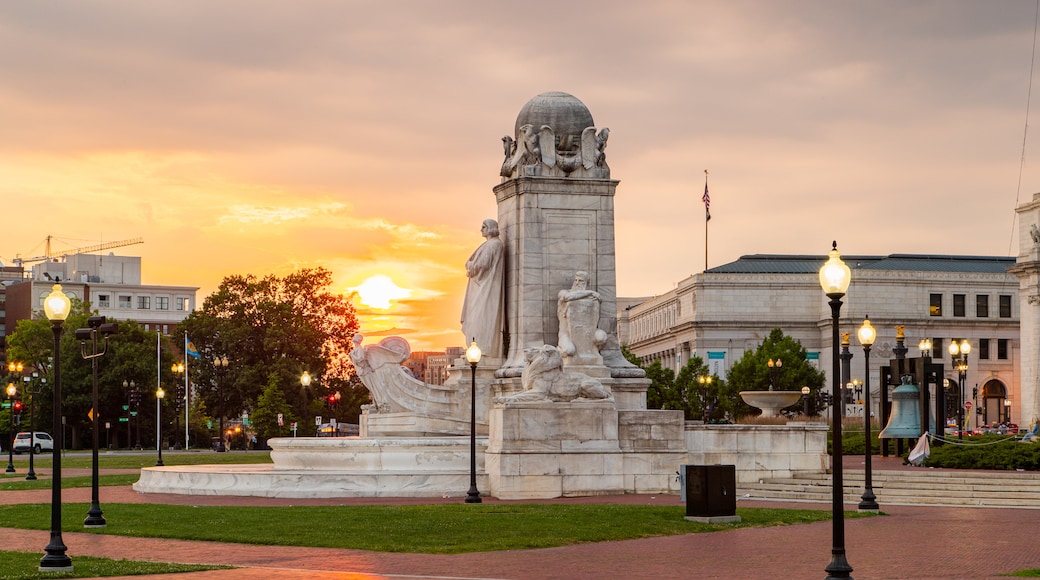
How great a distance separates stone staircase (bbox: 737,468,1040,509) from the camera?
33156 mm

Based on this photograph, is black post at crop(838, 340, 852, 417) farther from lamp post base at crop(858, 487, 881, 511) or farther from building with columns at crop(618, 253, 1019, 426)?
building with columns at crop(618, 253, 1019, 426)

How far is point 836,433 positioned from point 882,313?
12362cm

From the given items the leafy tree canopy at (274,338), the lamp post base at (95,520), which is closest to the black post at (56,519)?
the lamp post base at (95,520)

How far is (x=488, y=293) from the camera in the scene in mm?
38312

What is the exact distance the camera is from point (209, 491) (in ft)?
114

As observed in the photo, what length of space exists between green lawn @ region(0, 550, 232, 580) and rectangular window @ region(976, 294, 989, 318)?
429 ft

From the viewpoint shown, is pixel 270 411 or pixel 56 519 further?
pixel 270 411

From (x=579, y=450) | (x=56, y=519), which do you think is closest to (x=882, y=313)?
(x=579, y=450)

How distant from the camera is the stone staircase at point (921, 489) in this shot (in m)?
33.2

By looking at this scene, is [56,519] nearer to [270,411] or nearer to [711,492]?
[711,492]

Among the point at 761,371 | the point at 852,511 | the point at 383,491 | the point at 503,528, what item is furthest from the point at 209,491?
the point at 761,371

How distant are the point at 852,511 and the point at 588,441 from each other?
21.5 feet

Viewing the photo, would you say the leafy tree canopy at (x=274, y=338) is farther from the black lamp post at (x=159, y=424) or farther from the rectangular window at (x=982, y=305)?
the rectangular window at (x=982, y=305)

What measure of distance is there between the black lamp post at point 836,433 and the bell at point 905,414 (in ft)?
109
